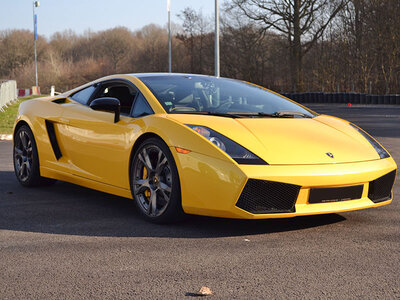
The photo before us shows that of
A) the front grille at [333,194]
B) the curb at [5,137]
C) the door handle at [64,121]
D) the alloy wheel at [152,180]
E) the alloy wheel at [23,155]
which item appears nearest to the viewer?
the front grille at [333,194]

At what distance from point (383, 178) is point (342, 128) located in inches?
27.5

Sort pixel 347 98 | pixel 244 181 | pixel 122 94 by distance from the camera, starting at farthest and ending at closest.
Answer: pixel 347 98 → pixel 122 94 → pixel 244 181

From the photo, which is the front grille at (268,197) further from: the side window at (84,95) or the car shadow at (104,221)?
the side window at (84,95)

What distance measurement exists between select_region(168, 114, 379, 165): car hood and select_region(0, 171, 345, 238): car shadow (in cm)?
63

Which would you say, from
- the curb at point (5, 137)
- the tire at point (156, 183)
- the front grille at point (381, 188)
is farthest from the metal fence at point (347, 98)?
the tire at point (156, 183)

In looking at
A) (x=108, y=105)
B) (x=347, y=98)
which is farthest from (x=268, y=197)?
(x=347, y=98)

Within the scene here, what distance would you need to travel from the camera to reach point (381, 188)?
16.0 feet

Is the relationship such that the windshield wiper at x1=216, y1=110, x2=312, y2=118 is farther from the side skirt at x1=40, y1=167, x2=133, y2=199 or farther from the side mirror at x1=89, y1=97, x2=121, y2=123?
the side skirt at x1=40, y1=167, x2=133, y2=199

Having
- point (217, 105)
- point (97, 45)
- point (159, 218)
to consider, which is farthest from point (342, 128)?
point (97, 45)

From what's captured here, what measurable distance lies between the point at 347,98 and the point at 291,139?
28180mm

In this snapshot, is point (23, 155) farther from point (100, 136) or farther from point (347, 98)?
point (347, 98)

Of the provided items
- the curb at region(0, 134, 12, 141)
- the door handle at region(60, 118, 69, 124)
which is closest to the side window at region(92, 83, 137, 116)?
the door handle at region(60, 118, 69, 124)

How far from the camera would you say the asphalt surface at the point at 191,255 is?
3.30 metres

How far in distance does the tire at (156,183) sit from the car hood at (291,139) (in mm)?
331
